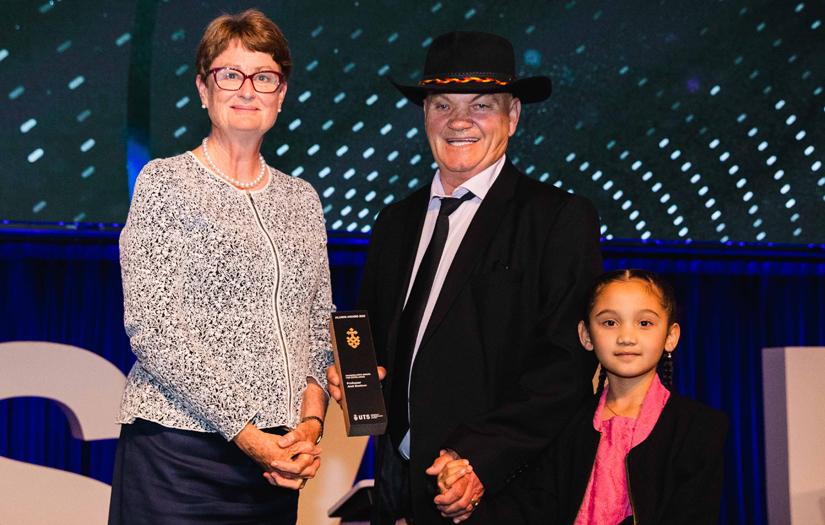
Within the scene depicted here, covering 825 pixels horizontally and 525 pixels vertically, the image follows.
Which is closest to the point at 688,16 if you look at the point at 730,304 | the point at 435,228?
the point at 730,304

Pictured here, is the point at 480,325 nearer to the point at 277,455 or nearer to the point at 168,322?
the point at 277,455

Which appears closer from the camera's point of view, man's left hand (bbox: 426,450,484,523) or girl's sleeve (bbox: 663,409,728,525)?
man's left hand (bbox: 426,450,484,523)

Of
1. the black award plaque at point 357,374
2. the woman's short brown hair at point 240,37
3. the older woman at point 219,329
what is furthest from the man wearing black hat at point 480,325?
the woman's short brown hair at point 240,37

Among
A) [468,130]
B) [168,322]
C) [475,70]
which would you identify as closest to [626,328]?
[468,130]

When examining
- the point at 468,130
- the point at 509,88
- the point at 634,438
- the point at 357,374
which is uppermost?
the point at 509,88

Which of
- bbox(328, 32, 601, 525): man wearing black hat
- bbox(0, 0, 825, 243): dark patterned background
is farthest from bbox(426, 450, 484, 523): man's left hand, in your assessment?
bbox(0, 0, 825, 243): dark patterned background

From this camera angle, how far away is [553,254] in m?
2.19

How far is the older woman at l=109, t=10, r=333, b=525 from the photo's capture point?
202 cm

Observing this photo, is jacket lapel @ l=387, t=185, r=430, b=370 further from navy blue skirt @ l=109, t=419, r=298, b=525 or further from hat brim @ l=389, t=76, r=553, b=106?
navy blue skirt @ l=109, t=419, r=298, b=525

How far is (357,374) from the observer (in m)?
2.15

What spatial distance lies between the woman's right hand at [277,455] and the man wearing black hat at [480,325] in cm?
23

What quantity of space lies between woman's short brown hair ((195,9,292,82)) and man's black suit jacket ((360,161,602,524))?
2.18 ft

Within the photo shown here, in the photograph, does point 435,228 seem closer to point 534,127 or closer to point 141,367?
point 141,367

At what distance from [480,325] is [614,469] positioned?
0.47 meters
